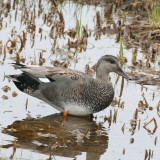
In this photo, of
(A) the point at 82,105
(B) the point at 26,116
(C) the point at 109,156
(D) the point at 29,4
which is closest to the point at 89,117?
(A) the point at 82,105

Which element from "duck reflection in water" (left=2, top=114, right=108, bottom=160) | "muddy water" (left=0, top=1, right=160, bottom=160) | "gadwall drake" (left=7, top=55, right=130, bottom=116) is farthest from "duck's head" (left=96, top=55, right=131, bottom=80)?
"duck reflection in water" (left=2, top=114, right=108, bottom=160)

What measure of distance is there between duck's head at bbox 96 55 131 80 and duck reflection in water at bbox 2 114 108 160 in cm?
66

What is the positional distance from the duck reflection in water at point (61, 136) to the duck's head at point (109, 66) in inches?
26.0

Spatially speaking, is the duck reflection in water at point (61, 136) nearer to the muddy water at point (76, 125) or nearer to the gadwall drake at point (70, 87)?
the muddy water at point (76, 125)

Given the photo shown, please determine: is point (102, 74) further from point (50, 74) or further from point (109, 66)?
point (50, 74)

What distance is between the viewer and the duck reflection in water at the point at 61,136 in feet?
20.8

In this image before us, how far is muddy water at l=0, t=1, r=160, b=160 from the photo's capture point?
632 cm

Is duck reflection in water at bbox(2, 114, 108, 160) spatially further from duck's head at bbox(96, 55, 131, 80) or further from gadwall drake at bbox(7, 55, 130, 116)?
duck's head at bbox(96, 55, 131, 80)

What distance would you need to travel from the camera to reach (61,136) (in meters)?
6.83

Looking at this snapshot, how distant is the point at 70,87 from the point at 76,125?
18.5 inches

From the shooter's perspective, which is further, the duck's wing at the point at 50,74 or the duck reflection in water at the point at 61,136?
the duck's wing at the point at 50,74

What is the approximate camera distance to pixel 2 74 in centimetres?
870

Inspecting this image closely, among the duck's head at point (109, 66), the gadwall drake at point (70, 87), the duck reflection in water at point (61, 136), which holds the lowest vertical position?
the duck reflection in water at point (61, 136)

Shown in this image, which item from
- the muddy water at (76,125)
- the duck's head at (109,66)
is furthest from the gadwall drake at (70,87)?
the muddy water at (76,125)
